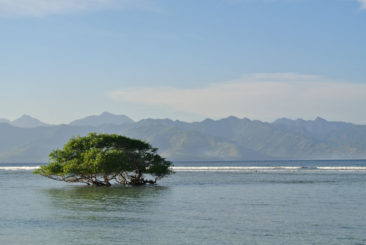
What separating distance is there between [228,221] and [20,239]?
1147cm

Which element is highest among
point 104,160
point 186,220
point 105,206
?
point 104,160

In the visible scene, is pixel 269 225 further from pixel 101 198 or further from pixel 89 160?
pixel 89 160

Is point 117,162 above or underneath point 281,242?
above

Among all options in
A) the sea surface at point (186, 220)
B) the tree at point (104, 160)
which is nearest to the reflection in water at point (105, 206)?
the sea surface at point (186, 220)

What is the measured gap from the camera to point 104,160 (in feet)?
184

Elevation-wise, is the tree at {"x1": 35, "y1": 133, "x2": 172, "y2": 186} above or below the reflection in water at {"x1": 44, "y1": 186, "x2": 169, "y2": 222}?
above

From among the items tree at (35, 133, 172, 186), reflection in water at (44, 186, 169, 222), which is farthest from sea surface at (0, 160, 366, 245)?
tree at (35, 133, 172, 186)

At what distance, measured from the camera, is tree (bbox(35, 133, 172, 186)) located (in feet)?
188

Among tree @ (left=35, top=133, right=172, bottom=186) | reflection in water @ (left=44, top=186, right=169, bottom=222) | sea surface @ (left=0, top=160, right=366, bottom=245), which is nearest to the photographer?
sea surface @ (left=0, top=160, right=366, bottom=245)

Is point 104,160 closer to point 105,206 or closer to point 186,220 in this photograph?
point 105,206

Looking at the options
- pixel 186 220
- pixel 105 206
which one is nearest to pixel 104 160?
pixel 105 206

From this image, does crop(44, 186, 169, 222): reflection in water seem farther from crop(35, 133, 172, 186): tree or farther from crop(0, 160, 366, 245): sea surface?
crop(35, 133, 172, 186): tree

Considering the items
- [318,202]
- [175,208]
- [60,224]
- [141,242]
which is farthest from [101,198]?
[141,242]

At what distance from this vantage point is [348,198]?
137 feet
